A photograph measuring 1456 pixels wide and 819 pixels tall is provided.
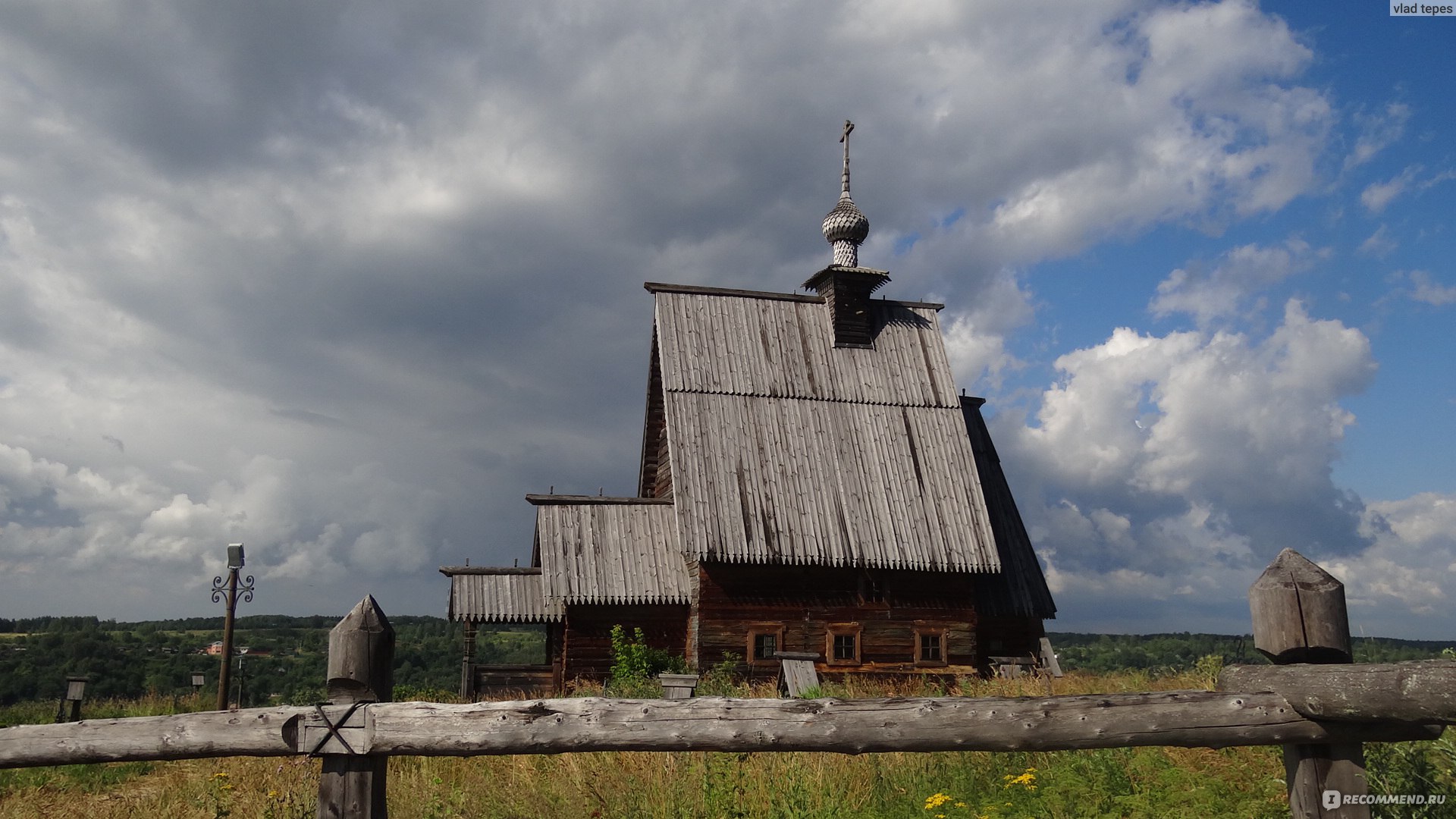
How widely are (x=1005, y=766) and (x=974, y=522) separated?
49.0 ft

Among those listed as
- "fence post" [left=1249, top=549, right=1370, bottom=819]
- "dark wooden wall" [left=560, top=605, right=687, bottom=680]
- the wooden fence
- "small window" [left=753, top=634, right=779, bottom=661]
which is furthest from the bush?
"fence post" [left=1249, top=549, right=1370, bottom=819]

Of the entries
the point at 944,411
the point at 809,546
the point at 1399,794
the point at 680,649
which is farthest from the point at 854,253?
the point at 1399,794

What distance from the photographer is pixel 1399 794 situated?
5.79 meters

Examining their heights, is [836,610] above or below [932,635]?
above

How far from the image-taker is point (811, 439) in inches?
917

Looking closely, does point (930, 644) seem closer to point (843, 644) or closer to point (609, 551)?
point (843, 644)

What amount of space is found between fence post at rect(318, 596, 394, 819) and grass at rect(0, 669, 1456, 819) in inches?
62.4

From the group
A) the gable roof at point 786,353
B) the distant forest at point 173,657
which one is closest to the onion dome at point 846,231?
the gable roof at point 786,353

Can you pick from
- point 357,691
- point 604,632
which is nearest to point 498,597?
point 604,632

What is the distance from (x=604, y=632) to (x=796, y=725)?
17.2 metres

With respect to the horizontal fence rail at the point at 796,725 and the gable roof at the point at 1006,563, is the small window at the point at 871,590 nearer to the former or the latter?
the gable roof at the point at 1006,563

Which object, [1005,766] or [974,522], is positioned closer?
[1005,766]

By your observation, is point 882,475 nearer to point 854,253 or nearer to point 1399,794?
point 854,253

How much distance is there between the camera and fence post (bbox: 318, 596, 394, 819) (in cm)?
523
